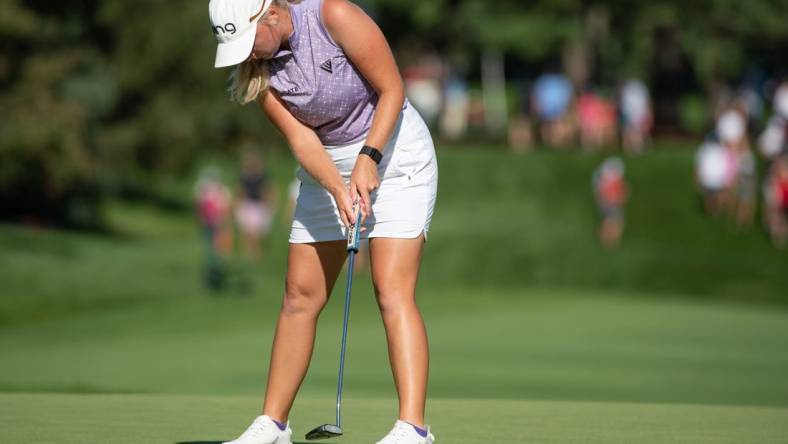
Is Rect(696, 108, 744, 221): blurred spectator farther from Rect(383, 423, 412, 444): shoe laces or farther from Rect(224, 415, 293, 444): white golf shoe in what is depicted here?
Rect(383, 423, 412, 444): shoe laces

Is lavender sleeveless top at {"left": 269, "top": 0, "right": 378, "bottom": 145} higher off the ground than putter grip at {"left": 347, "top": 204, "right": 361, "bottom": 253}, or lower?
higher

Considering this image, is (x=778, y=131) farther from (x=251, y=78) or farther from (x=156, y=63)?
(x=251, y=78)

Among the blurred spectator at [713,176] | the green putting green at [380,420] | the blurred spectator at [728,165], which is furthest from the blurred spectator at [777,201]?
the green putting green at [380,420]

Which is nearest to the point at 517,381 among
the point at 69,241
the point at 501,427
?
the point at 501,427

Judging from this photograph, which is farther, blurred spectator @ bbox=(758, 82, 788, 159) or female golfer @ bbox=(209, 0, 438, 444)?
blurred spectator @ bbox=(758, 82, 788, 159)

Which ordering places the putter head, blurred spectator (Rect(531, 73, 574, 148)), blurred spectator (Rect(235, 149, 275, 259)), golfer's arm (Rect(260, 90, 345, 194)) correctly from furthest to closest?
blurred spectator (Rect(531, 73, 574, 148)), blurred spectator (Rect(235, 149, 275, 259)), golfer's arm (Rect(260, 90, 345, 194)), the putter head

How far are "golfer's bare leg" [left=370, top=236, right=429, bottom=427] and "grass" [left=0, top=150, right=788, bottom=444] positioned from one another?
0.53 meters

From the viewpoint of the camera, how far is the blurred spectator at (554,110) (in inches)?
1390

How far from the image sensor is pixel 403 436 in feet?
18.0

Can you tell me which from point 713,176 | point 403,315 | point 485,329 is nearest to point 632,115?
point 713,176

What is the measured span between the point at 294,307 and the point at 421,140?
92 cm

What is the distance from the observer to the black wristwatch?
5677 mm

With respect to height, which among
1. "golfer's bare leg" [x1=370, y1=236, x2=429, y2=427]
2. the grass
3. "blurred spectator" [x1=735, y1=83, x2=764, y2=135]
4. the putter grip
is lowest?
the grass

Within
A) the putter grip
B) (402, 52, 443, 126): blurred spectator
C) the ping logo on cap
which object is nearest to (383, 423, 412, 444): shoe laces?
the putter grip
